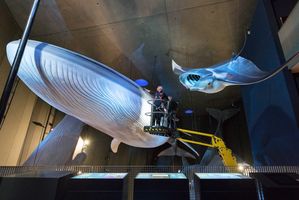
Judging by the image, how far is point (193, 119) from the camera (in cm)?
1001

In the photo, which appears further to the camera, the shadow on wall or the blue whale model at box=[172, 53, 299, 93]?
the shadow on wall

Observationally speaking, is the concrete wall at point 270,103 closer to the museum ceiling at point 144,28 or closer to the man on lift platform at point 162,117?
the museum ceiling at point 144,28

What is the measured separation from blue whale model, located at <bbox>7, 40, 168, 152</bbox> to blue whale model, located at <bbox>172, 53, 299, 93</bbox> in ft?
2.89

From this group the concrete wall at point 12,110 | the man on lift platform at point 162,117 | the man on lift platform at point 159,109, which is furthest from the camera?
the concrete wall at point 12,110

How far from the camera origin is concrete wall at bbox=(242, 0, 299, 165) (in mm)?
3072

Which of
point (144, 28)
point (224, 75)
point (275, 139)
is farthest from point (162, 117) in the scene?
point (144, 28)

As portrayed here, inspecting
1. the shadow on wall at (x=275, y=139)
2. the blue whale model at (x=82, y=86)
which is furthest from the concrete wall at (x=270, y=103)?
the blue whale model at (x=82, y=86)

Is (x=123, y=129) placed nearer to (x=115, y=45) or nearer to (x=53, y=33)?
(x=115, y=45)

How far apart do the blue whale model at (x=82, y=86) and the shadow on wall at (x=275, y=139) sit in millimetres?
2387

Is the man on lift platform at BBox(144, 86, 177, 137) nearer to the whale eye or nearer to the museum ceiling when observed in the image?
the whale eye

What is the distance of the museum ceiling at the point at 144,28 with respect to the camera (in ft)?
14.1

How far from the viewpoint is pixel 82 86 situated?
2.61 meters

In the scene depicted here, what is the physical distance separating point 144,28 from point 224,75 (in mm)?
2705

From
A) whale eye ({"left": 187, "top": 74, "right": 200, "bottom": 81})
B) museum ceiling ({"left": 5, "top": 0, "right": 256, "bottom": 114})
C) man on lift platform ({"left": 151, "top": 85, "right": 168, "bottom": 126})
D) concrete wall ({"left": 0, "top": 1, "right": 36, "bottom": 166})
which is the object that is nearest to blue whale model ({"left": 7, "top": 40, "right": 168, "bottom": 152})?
man on lift platform ({"left": 151, "top": 85, "right": 168, "bottom": 126})
